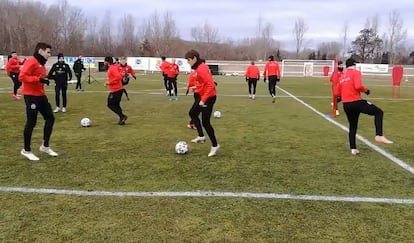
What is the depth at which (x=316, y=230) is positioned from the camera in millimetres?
4395

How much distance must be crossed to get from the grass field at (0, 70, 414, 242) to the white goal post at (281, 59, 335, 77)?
39931mm

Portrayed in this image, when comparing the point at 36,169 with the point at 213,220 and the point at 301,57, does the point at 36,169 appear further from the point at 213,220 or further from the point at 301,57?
the point at 301,57

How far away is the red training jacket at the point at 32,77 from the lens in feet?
23.4

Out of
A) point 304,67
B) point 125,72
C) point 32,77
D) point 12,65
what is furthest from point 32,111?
point 304,67

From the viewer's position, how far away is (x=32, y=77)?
23.5 feet

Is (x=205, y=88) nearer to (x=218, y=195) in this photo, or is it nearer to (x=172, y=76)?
(x=218, y=195)

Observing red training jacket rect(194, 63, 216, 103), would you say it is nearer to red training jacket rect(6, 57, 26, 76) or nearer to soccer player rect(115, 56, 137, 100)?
soccer player rect(115, 56, 137, 100)

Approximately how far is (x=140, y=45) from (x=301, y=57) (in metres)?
37.3

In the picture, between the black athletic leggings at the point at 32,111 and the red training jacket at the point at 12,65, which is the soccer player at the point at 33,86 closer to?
the black athletic leggings at the point at 32,111

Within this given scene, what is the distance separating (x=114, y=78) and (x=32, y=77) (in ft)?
15.4

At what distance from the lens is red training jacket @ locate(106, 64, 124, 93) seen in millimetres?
11758

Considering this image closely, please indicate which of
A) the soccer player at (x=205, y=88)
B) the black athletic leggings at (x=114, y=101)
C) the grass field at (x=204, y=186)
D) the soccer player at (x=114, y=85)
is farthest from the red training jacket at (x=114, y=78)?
the soccer player at (x=205, y=88)

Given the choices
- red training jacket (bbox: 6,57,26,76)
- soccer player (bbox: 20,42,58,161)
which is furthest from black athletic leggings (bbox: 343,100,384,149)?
red training jacket (bbox: 6,57,26,76)

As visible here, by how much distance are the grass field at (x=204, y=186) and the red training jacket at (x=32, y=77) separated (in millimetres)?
1241
